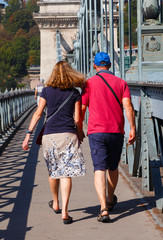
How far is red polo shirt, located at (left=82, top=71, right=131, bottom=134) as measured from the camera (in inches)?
227

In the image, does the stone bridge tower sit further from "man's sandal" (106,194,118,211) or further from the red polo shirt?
the red polo shirt

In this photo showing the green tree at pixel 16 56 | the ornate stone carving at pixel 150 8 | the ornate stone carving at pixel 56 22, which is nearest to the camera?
the ornate stone carving at pixel 150 8

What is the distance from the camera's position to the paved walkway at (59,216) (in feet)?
17.1

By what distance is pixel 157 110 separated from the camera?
5992 mm

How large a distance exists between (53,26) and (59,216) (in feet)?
260

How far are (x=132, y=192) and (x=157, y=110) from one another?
154cm

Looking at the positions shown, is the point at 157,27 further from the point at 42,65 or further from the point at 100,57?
the point at 42,65

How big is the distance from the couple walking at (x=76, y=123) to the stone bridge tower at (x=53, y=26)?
7581 centimetres

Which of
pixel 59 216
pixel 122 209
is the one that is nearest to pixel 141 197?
pixel 122 209

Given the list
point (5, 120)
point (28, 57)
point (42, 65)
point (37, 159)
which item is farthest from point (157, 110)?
point (28, 57)

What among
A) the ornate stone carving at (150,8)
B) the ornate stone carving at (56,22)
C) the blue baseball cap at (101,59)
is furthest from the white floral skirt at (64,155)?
the ornate stone carving at (56,22)

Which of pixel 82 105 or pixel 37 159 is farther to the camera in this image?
pixel 37 159

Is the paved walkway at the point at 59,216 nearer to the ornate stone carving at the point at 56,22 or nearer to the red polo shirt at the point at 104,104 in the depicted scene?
the red polo shirt at the point at 104,104

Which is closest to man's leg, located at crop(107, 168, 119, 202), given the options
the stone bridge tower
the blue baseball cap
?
the blue baseball cap
